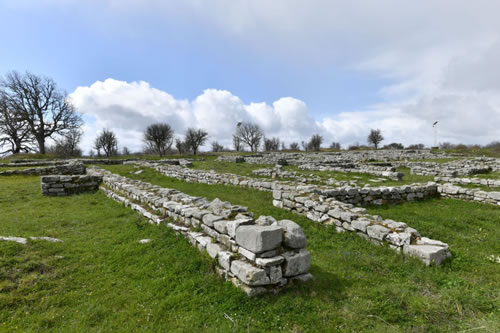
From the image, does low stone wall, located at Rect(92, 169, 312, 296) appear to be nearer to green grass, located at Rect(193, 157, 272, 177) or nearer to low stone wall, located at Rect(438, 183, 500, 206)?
low stone wall, located at Rect(438, 183, 500, 206)

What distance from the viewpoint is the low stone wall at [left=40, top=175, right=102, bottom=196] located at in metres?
11.8

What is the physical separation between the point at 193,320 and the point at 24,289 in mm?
3274

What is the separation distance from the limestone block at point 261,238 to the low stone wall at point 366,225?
3.22m

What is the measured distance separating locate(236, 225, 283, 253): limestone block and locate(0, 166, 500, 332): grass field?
30.9 inches

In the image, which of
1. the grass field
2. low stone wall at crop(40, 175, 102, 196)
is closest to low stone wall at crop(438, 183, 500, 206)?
the grass field

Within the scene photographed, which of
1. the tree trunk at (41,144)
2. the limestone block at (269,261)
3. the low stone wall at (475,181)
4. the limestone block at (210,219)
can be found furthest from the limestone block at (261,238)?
the tree trunk at (41,144)

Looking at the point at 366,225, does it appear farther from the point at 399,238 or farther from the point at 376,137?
the point at 376,137

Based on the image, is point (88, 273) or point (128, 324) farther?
point (88, 273)

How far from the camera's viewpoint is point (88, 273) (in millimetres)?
4547

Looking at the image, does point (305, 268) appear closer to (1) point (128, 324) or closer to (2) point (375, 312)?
(2) point (375, 312)

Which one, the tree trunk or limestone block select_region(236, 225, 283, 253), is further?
the tree trunk

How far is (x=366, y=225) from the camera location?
19.0 ft

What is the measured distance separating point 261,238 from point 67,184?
13.8 meters

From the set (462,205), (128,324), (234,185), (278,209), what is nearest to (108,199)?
(234,185)
